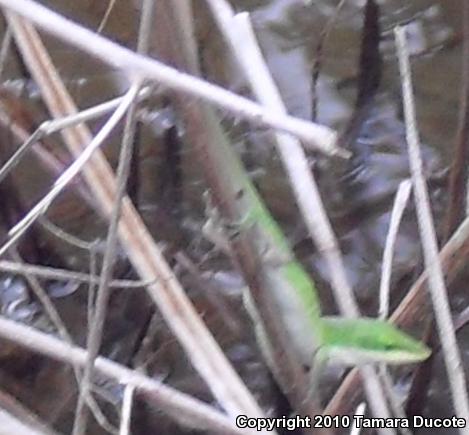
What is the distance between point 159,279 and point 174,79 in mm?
447

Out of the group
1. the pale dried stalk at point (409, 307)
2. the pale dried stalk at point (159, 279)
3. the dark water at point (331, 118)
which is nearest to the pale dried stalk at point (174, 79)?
the pale dried stalk at point (159, 279)

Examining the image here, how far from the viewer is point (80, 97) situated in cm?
196

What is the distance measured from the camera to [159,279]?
1032 mm

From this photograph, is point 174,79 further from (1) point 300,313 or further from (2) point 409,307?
(2) point 409,307

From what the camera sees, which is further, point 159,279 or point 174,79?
point 159,279

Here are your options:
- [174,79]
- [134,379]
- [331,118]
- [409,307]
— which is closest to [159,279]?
[134,379]

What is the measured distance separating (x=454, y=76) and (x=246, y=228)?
1.21 metres

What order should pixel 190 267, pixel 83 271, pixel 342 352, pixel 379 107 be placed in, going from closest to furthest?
pixel 342 352 < pixel 190 267 < pixel 83 271 < pixel 379 107

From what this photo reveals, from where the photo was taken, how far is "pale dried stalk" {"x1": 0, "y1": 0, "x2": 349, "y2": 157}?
1.87 feet

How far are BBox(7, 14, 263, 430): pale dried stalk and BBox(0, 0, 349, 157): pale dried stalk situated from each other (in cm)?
35

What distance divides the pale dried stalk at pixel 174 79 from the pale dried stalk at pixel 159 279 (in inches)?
13.9

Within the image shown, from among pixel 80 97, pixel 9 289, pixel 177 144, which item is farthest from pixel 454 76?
pixel 9 289

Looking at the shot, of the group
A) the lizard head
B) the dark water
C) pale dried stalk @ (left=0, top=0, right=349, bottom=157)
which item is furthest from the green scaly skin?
the dark water

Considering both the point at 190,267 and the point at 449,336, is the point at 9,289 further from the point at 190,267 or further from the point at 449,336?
the point at 449,336
